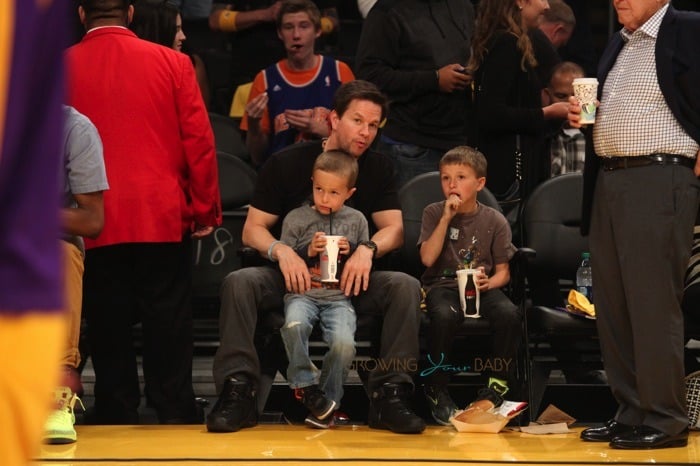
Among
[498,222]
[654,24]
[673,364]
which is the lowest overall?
[673,364]

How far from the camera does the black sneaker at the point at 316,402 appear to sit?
530 cm

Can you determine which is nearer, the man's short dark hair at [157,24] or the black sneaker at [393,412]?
the black sneaker at [393,412]

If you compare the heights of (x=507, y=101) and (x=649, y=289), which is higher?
(x=507, y=101)

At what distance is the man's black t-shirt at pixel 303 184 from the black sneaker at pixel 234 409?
2.88 ft

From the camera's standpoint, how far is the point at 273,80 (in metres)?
7.01

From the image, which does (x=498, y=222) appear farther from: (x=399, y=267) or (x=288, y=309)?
(x=288, y=309)

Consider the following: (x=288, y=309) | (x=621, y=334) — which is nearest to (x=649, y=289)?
(x=621, y=334)

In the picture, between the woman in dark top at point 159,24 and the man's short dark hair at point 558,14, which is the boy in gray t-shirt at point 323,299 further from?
the man's short dark hair at point 558,14

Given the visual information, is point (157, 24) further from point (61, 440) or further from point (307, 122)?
point (61, 440)

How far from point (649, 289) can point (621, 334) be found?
0.96 feet

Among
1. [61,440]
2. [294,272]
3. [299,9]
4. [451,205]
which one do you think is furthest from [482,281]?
[299,9]

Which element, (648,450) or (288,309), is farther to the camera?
(288,309)

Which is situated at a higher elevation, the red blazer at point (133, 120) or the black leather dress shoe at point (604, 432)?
the red blazer at point (133, 120)

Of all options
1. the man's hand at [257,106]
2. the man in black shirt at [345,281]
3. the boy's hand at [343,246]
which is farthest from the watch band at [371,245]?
the man's hand at [257,106]
